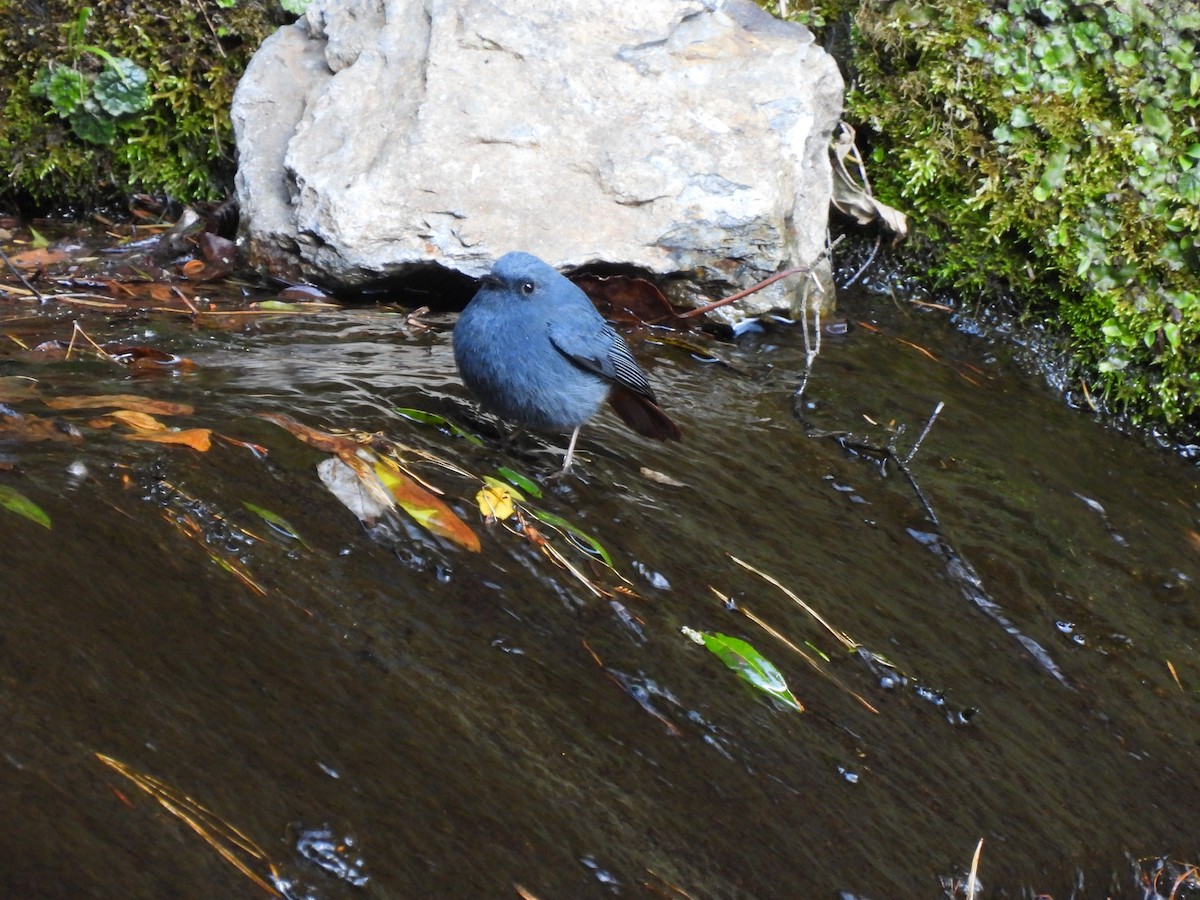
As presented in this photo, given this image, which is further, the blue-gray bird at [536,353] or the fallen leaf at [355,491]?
the blue-gray bird at [536,353]

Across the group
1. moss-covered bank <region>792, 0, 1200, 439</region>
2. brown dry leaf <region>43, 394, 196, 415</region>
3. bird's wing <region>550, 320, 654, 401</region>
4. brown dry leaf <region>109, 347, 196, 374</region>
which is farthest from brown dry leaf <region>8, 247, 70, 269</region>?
moss-covered bank <region>792, 0, 1200, 439</region>

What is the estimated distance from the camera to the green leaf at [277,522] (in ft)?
9.77

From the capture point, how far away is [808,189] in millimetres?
6012

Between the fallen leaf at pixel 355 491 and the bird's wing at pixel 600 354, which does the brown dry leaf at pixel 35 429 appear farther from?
the bird's wing at pixel 600 354

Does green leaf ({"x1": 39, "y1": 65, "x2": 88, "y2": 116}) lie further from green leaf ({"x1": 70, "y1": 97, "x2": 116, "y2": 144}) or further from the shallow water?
the shallow water

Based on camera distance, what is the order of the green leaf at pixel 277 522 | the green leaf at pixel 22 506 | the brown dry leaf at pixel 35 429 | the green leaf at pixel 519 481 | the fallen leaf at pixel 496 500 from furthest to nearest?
the green leaf at pixel 519 481 < the fallen leaf at pixel 496 500 < the brown dry leaf at pixel 35 429 < the green leaf at pixel 277 522 < the green leaf at pixel 22 506

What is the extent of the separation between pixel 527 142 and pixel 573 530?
8.69 ft

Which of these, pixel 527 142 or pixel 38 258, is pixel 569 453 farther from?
pixel 38 258

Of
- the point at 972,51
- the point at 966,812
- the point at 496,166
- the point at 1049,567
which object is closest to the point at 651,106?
the point at 496,166

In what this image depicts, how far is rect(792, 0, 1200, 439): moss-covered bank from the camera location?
5.83 m

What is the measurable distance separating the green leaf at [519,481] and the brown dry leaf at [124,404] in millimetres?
957

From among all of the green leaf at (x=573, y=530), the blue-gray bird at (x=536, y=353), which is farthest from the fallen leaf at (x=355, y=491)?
the blue-gray bird at (x=536, y=353)

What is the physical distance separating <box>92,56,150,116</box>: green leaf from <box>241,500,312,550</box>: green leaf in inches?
156

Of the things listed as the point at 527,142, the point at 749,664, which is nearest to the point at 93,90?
the point at 527,142
